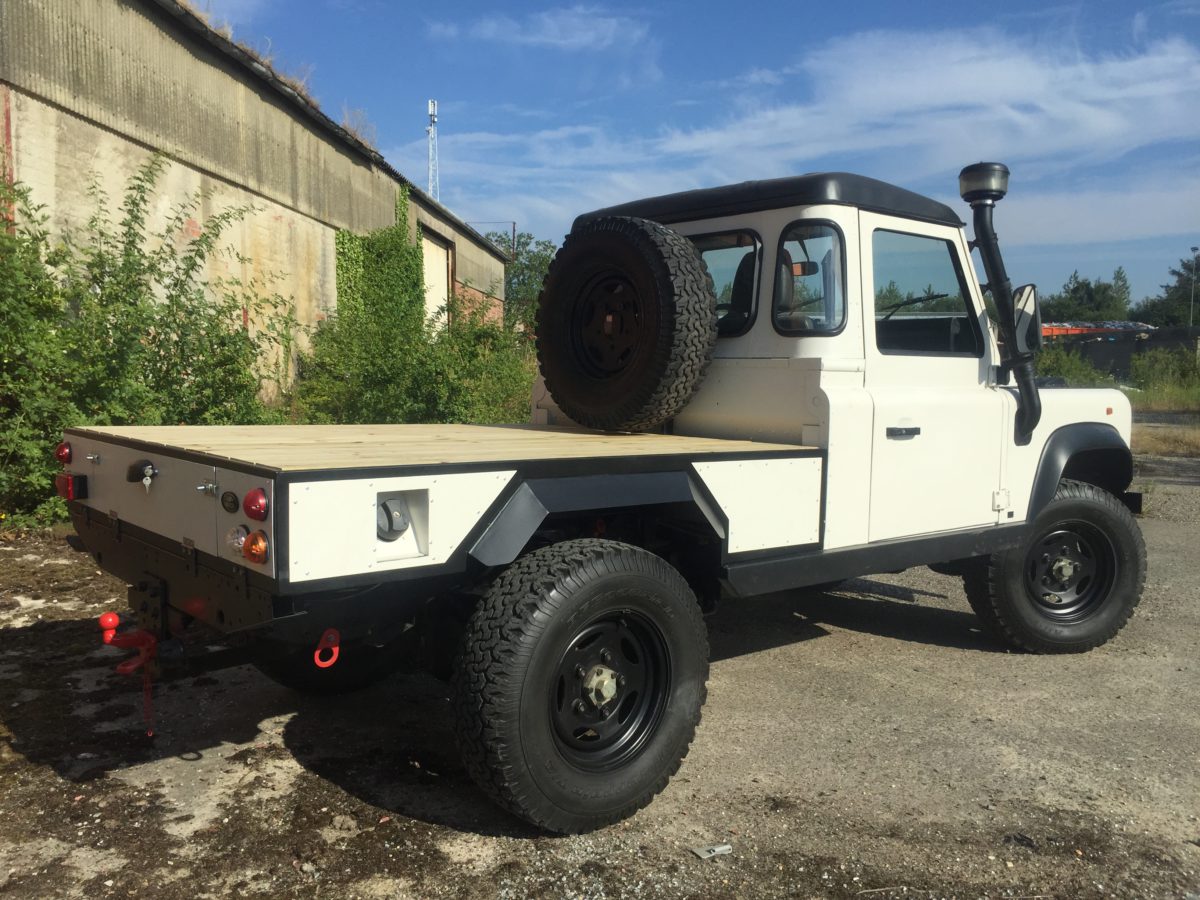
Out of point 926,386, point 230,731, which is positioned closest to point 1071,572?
point 926,386

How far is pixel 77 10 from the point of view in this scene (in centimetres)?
934

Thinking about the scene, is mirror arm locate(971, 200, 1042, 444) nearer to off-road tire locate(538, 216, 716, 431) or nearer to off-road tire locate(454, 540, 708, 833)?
off-road tire locate(538, 216, 716, 431)

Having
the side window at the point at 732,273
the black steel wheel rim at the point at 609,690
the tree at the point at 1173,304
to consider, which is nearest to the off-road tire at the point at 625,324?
the side window at the point at 732,273

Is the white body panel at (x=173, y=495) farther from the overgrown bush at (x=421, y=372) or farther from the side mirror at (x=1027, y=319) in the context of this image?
the overgrown bush at (x=421, y=372)

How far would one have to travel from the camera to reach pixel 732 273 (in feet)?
15.3

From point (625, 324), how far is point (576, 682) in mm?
1890

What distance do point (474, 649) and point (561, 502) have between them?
0.55 meters

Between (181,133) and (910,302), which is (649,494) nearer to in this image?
(910,302)

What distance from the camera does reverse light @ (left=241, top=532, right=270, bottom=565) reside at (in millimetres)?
2494

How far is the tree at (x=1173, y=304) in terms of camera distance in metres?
71.2

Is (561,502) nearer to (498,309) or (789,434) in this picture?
(789,434)

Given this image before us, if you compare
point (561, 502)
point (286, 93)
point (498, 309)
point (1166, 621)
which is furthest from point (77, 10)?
point (498, 309)

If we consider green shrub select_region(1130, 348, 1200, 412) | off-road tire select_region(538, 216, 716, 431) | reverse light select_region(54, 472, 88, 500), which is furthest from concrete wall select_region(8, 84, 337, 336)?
green shrub select_region(1130, 348, 1200, 412)

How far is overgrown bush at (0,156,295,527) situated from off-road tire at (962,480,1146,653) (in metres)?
6.19
